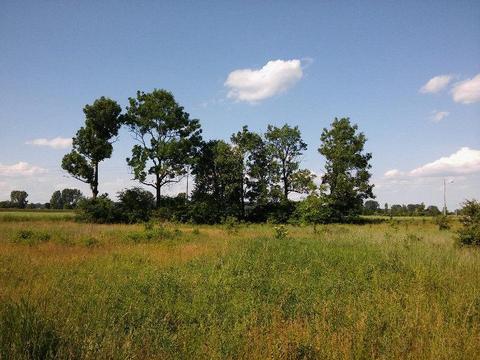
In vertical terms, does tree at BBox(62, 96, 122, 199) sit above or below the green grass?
above

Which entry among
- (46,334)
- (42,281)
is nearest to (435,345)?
(46,334)

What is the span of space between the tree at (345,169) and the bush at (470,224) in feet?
91.1

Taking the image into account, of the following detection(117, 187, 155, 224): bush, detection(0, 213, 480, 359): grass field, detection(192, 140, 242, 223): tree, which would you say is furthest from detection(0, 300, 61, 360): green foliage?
detection(192, 140, 242, 223): tree

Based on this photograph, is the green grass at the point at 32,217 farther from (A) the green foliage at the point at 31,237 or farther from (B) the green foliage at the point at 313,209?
(B) the green foliage at the point at 313,209

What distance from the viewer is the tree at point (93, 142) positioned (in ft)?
114

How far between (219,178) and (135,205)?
448 inches

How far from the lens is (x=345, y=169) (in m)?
45.5

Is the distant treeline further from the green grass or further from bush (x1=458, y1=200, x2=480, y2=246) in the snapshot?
bush (x1=458, y1=200, x2=480, y2=246)

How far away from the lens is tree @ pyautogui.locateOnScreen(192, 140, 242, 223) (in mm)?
41906

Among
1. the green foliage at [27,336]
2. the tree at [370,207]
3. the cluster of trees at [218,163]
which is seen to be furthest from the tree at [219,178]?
the green foliage at [27,336]

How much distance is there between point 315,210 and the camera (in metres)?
25.5

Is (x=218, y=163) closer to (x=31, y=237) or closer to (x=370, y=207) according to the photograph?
(x=31, y=237)

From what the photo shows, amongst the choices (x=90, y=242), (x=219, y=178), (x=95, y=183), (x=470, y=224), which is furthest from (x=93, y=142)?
(x=470, y=224)

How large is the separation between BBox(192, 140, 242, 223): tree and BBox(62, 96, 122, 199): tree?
10.6 metres
